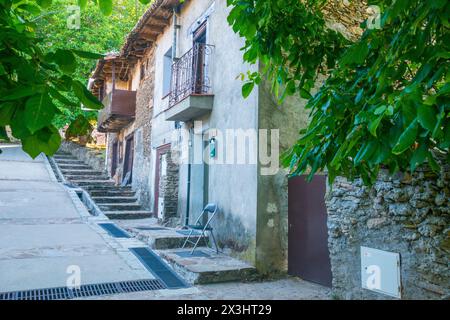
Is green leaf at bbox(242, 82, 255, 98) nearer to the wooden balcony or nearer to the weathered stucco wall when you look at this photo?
the weathered stucco wall

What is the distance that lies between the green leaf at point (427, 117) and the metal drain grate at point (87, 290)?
154 inches

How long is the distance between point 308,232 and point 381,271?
1.82 metres

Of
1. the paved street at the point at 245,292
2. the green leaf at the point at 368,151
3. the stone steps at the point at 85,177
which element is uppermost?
the green leaf at the point at 368,151

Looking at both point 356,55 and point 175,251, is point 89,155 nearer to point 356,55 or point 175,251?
point 175,251

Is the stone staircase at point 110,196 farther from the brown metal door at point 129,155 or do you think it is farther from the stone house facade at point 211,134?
the brown metal door at point 129,155

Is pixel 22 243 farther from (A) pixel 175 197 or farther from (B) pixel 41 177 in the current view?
(B) pixel 41 177

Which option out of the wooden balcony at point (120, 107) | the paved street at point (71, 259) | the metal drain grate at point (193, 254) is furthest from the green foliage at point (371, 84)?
the wooden balcony at point (120, 107)

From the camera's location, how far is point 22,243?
6.06 metres

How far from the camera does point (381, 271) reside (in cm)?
367

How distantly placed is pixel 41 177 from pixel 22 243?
29.1ft

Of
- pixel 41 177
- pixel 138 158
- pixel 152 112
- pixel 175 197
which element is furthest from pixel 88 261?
pixel 41 177

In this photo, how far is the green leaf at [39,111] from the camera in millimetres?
1128
